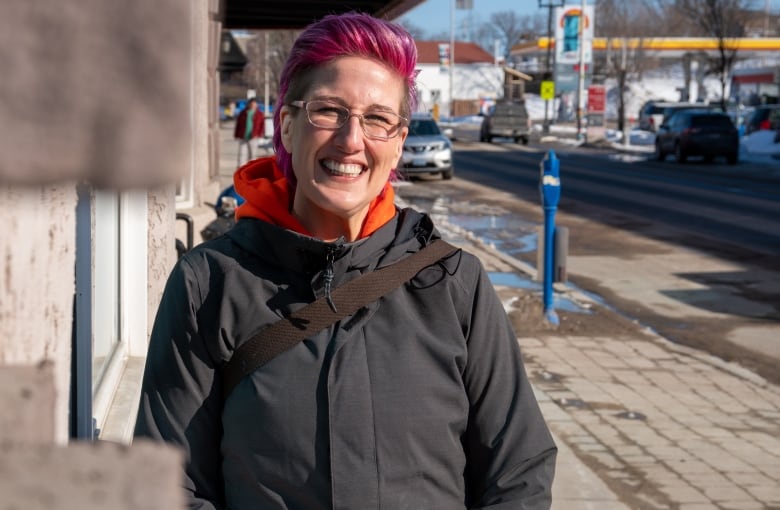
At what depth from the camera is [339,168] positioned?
2.07 meters

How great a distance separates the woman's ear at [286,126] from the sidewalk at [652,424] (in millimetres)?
3089

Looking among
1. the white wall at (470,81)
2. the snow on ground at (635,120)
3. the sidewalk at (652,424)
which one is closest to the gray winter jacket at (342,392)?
the sidewalk at (652,424)

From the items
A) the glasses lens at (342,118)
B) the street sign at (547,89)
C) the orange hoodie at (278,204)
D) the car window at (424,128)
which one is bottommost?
the orange hoodie at (278,204)

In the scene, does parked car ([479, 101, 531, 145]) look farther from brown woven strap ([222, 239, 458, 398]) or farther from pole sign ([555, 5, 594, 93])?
brown woven strap ([222, 239, 458, 398])

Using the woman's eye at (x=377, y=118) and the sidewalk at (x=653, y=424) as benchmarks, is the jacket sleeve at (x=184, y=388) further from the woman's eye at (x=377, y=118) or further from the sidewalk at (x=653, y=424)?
the sidewalk at (x=653, y=424)

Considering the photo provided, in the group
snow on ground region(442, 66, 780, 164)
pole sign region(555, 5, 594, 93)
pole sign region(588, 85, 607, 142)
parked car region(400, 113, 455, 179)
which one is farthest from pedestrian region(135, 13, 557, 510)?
pole sign region(555, 5, 594, 93)

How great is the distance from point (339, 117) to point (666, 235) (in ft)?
47.1

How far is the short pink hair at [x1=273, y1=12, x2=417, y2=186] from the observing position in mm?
2047

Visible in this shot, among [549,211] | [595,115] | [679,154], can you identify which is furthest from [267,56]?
[549,211]

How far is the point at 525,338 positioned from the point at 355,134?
6975 millimetres

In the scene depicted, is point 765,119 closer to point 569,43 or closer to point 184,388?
point 569,43

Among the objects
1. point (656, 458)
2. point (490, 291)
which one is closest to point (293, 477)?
point (490, 291)

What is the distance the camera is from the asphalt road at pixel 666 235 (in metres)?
9.93

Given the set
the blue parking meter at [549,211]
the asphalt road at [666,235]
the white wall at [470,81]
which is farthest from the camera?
the white wall at [470,81]
